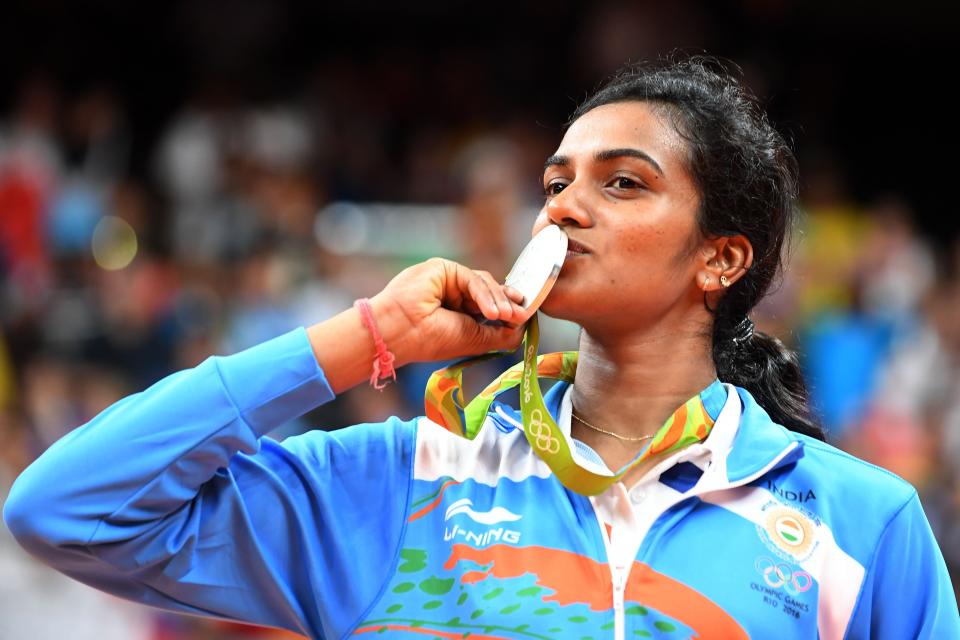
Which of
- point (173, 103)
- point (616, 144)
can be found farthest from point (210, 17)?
point (616, 144)

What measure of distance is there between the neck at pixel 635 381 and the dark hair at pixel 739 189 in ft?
0.47

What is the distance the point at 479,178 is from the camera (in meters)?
6.79

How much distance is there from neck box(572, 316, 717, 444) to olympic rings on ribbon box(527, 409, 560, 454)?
0.67ft

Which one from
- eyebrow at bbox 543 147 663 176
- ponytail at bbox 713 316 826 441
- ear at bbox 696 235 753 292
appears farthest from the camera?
ponytail at bbox 713 316 826 441

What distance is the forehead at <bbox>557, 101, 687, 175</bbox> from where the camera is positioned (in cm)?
244

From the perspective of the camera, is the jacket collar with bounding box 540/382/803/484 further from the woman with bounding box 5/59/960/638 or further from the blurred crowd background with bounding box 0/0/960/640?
the blurred crowd background with bounding box 0/0/960/640

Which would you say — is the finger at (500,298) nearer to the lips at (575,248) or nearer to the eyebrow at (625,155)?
the lips at (575,248)

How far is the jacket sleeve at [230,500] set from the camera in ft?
6.84

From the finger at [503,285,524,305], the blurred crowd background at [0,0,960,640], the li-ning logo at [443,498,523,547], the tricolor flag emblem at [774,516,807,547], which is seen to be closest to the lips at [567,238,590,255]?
the finger at [503,285,524,305]

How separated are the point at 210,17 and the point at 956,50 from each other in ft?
18.0

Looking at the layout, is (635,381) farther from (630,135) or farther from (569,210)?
(630,135)

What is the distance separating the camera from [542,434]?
232 cm

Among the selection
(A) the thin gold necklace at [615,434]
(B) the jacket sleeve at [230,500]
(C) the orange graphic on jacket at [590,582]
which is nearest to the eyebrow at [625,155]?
(A) the thin gold necklace at [615,434]

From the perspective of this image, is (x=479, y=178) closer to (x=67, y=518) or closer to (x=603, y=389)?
(x=603, y=389)
